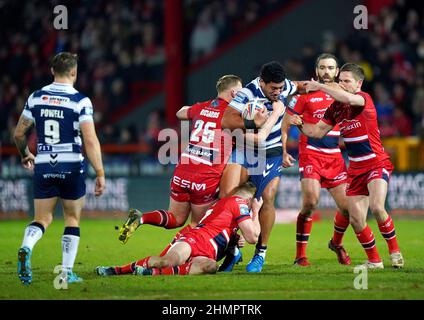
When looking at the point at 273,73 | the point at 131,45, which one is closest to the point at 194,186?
the point at 273,73

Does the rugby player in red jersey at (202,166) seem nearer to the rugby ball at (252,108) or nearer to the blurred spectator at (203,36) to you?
the rugby ball at (252,108)

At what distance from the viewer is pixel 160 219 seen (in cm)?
1177

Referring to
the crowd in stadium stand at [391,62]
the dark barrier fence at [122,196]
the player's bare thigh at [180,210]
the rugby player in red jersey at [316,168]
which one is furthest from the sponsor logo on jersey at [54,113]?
the crowd in stadium stand at [391,62]

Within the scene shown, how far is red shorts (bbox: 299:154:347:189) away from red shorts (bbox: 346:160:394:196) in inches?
27.0

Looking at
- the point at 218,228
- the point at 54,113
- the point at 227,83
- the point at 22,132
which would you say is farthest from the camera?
the point at 227,83

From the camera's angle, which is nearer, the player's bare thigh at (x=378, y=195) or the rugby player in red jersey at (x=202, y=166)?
the player's bare thigh at (x=378, y=195)

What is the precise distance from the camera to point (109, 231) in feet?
60.2

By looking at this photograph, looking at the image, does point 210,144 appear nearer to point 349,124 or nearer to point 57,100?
point 349,124

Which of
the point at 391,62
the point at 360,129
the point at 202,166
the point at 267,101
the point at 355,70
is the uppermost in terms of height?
the point at 391,62

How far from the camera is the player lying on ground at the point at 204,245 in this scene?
35.2ft

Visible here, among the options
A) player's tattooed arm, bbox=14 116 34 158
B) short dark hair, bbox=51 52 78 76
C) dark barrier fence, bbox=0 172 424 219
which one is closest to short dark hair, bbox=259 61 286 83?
short dark hair, bbox=51 52 78 76

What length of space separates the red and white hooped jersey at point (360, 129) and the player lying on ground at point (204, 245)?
171 cm

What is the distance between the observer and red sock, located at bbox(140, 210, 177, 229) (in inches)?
458

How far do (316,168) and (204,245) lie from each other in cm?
254
